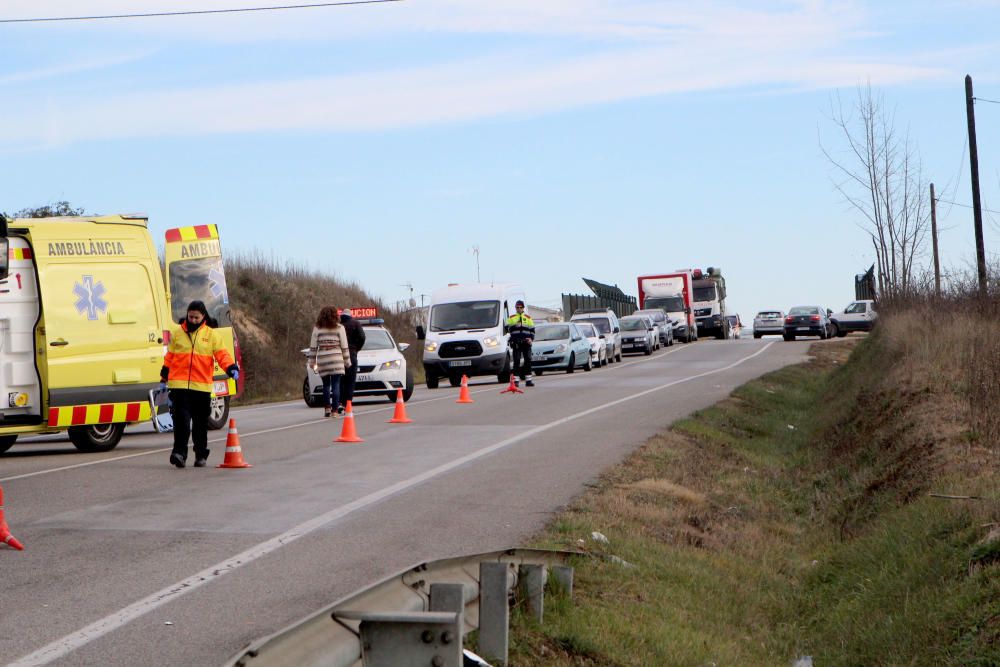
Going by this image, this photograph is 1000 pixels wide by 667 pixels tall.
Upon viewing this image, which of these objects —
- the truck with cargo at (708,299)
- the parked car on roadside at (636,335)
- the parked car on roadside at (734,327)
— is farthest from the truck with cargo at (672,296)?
the parked car on roadside at (734,327)

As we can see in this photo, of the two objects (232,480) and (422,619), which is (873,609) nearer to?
(422,619)

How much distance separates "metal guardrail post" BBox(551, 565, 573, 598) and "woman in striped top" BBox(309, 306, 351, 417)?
1405cm

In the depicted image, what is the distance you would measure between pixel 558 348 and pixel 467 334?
5198 mm

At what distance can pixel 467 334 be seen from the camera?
109ft

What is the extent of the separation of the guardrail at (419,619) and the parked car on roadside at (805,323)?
179ft

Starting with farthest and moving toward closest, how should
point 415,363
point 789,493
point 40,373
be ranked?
point 415,363, point 40,373, point 789,493

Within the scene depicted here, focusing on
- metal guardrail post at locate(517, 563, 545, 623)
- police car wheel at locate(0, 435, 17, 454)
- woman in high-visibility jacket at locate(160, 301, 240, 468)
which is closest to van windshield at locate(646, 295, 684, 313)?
police car wheel at locate(0, 435, 17, 454)

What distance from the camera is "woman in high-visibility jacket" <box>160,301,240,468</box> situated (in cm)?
1385

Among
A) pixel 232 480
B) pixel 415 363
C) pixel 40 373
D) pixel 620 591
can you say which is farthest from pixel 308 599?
pixel 415 363

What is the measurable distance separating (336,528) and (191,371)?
4.87 m

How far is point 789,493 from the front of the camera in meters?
13.8

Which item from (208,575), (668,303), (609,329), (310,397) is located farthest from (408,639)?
(668,303)

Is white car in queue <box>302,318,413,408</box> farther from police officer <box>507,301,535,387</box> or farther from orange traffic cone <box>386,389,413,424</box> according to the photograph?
orange traffic cone <box>386,389,413,424</box>

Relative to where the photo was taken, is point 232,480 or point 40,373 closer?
point 232,480
